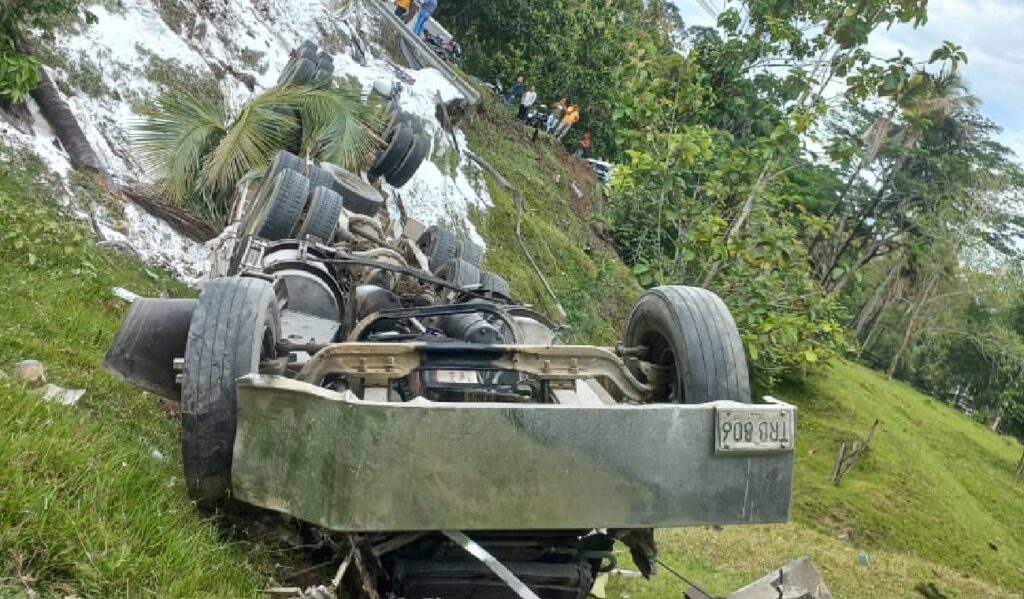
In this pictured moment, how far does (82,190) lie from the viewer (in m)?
7.42

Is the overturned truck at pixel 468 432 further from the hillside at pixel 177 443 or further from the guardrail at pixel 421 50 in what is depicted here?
the guardrail at pixel 421 50

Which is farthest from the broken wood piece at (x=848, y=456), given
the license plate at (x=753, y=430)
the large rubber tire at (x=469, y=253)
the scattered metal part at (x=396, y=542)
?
the scattered metal part at (x=396, y=542)

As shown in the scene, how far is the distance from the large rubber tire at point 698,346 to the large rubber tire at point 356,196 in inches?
147

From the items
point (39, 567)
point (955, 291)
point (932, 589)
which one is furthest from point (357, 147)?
point (955, 291)

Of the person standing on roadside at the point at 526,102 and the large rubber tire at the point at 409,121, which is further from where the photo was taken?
the person standing on roadside at the point at 526,102

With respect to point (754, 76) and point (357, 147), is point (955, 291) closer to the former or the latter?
point (754, 76)

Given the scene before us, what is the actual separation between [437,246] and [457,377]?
11.2 ft

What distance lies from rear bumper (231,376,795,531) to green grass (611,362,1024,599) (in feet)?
8.21

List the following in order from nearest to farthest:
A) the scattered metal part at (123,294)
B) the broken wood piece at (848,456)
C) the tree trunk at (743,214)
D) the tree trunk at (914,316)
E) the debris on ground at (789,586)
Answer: the debris on ground at (789,586) → the scattered metal part at (123,294) → the tree trunk at (743,214) → the broken wood piece at (848,456) → the tree trunk at (914,316)

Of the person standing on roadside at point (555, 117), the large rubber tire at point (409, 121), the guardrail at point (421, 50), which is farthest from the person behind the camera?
the person standing on roadside at point (555, 117)

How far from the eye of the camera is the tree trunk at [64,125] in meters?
7.77

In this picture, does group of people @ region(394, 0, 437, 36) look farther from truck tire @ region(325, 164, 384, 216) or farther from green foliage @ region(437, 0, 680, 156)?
truck tire @ region(325, 164, 384, 216)

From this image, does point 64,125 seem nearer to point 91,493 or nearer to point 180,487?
point 180,487

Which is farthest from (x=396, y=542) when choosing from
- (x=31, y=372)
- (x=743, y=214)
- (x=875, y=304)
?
(x=875, y=304)
